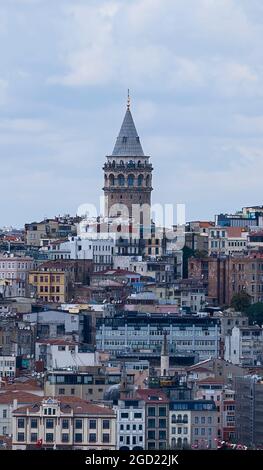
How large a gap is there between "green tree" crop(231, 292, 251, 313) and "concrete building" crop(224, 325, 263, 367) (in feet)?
24.0

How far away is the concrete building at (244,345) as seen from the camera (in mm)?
55781

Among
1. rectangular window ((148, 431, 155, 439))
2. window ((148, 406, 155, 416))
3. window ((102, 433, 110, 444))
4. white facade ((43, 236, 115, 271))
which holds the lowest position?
rectangular window ((148, 431, 155, 439))

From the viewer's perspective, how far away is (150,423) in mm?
38594

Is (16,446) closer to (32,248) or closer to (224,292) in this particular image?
(224,292)

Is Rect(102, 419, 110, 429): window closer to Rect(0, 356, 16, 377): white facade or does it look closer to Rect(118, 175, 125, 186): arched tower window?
Rect(0, 356, 16, 377): white facade

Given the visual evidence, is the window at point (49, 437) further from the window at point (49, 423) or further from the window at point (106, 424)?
the window at point (106, 424)

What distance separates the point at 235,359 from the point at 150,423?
55.9 feet

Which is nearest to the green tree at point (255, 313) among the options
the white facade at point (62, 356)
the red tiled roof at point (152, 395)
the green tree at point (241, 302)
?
the green tree at point (241, 302)

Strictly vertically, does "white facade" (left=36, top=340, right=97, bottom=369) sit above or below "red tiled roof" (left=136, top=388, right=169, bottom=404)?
above

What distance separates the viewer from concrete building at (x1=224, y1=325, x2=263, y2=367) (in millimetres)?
55781

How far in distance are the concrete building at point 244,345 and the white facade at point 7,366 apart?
582 cm

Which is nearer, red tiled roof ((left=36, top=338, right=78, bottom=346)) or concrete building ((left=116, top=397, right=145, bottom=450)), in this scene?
concrete building ((left=116, top=397, right=145, bottom=450))

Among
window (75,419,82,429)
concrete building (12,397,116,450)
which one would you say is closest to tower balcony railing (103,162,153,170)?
concrete building (12,397,116,450)

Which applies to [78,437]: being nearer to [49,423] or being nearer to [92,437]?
[92,437]
